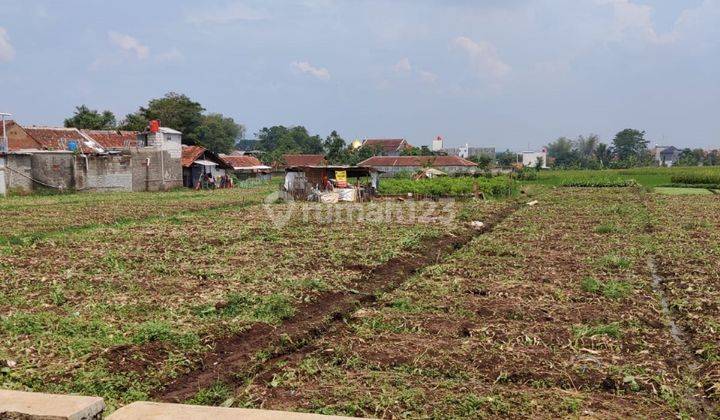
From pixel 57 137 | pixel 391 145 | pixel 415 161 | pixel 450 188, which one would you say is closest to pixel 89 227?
pixel 450 188

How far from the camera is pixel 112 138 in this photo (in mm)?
50562

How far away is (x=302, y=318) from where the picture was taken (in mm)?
8461

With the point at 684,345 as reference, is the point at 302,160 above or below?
above

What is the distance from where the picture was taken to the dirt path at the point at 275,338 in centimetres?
614

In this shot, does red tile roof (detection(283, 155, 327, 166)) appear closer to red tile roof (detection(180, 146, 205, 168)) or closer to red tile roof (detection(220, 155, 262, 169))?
red tile roof (detection(220, 155, 262, 169))

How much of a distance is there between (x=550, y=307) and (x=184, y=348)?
214 inches

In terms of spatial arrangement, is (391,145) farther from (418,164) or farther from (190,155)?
(190,155)

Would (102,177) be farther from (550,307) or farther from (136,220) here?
(550,307)

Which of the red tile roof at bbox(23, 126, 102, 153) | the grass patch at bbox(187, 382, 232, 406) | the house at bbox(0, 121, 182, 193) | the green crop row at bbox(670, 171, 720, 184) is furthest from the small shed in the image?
the green crop row at bbox(670, 171, 720, 184)

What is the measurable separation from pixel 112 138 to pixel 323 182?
27174 millimetres

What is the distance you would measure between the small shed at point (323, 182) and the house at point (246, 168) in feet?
99.2

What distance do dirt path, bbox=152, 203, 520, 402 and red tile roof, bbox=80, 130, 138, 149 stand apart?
140 feet

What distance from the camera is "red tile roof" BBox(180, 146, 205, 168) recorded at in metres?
46.4

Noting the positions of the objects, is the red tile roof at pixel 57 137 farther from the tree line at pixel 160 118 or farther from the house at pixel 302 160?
the house at pixel 302 160
